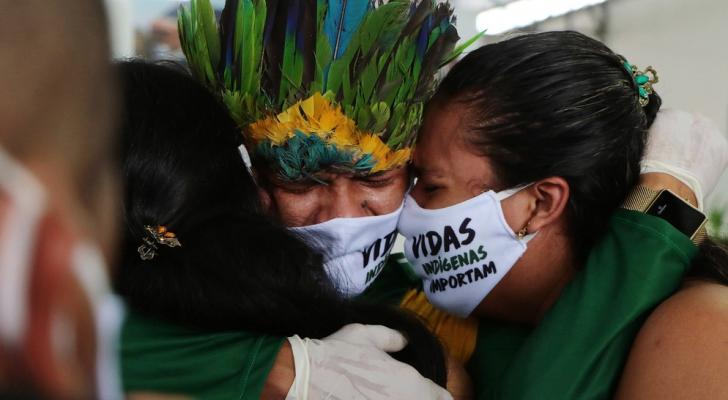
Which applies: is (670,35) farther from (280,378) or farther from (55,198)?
(55,198)

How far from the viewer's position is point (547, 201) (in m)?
1.75

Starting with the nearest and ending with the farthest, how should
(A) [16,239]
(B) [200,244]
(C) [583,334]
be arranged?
(A) [16,239] < (B) [200,244] < (C) [583,334]

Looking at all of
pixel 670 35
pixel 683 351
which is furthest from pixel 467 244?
pixel 670 35

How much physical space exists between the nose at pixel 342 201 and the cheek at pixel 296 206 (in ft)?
0.08

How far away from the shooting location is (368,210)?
1.80m

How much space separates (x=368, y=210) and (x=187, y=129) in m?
0.60

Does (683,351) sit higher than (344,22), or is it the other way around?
(344,22)

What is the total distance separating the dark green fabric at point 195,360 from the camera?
1116 mm

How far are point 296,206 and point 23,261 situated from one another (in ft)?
4.96

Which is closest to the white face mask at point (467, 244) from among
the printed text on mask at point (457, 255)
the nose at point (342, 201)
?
the printed text on mask at point (457, 255)

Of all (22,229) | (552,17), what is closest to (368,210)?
(22,229)

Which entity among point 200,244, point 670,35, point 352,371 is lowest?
point 670,35

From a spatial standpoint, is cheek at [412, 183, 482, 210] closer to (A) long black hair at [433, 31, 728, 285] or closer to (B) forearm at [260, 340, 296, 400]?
(A) long black hair at [433, 31, 728, 285]

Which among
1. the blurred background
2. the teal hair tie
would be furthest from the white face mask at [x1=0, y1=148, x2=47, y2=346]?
the blurred background
